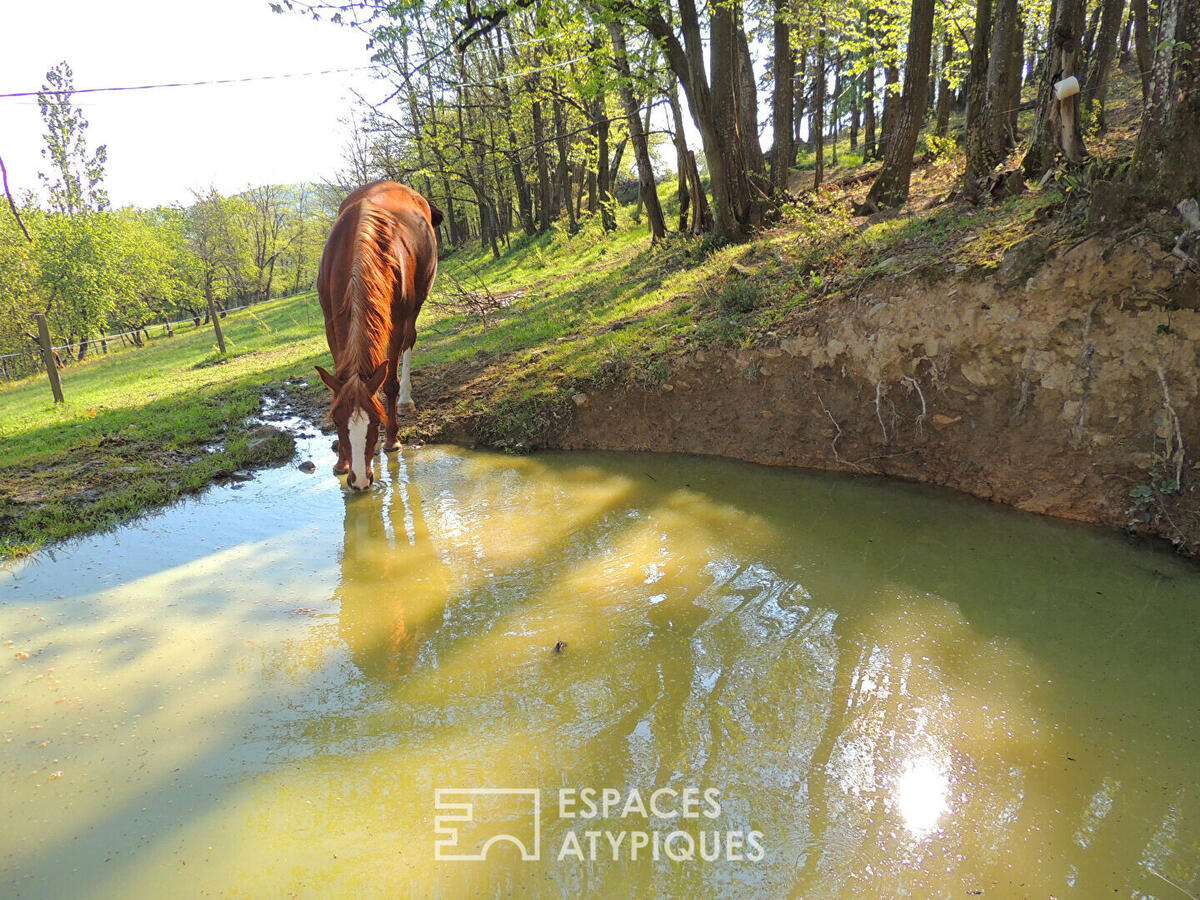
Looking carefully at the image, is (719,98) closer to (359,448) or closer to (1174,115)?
(1174,115)

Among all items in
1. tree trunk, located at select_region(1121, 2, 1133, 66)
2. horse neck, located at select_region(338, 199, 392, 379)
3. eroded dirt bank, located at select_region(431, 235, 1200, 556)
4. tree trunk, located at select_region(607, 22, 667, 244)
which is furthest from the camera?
tree trunk, located at select_region(1121, 2, 1133, 66)

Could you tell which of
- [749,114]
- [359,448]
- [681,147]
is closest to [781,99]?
[749,114]

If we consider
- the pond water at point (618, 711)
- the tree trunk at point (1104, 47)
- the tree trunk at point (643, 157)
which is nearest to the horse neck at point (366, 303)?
the pond water at point (618, 711)

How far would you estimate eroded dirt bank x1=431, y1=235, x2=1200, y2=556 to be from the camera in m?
4.23

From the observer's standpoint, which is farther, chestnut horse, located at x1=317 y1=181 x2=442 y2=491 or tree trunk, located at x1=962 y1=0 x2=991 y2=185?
tree trunk, located at x1=962 y1=0 x2=991 y2=185

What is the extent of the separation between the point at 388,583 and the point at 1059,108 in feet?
25.2

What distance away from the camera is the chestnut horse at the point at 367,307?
198 inches

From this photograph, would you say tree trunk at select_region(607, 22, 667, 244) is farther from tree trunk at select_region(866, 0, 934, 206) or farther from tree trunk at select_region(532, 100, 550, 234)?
tree trunk at select_region(532, 100, 550, 234)

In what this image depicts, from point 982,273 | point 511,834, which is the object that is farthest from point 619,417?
point 511,834

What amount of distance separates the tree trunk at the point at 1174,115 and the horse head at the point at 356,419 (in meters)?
6.11

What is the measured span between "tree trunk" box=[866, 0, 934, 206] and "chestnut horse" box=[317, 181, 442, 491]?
7158mm

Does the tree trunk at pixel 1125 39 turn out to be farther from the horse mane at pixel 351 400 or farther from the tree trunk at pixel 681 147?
the horse mane at pixel 351 400

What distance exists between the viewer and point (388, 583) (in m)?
4.22

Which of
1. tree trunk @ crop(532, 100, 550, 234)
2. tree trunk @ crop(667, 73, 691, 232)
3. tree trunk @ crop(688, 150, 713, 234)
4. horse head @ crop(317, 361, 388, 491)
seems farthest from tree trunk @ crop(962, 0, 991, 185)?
tree trunk @ crop(532, 100, 550, 234)
